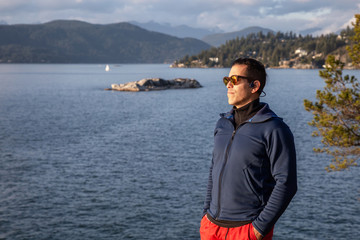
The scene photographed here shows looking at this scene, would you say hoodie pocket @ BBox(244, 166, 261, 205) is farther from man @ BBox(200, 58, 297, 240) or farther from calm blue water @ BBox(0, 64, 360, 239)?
calm blue water @ BBox(0, 64, 360, 239)

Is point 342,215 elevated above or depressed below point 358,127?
below

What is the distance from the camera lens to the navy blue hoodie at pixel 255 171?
13.0ft

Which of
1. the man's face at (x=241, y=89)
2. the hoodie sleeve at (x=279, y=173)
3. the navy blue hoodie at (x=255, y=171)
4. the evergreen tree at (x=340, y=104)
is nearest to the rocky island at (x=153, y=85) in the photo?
the evergreen tree at (x=340, y=104)

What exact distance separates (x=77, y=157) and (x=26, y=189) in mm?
8243

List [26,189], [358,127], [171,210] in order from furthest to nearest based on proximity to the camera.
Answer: [26,189] → [171,210] → [358,127]

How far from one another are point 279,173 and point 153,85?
11356 cm

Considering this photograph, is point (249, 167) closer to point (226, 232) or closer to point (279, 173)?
point (279, 173)

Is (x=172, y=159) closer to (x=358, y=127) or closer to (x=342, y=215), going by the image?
(x=342, y=215)

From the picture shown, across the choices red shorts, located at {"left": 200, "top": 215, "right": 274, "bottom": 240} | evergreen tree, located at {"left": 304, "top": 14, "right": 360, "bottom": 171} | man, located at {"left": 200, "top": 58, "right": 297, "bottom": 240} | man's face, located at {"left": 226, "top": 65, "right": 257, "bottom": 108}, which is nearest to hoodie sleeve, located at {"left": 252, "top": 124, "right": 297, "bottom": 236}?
man, located at {"left": 200, "top": 58, "right": 297, "bottom": 240}

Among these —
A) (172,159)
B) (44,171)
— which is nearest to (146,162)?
(172,159)

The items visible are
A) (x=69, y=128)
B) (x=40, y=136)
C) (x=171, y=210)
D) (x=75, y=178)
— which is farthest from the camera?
(x=69, y=128)

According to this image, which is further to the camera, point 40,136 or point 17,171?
point 40,136

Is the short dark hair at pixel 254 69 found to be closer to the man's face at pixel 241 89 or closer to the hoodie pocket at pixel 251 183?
the man's face at pixel 241 89

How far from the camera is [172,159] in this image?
3319 centimetres
